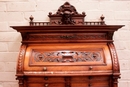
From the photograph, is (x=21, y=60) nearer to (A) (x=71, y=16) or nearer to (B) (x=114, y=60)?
(A) (x=71, y=16)

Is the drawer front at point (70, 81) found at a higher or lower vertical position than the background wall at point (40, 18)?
lower

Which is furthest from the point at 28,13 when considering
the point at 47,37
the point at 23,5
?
the point at 47,37

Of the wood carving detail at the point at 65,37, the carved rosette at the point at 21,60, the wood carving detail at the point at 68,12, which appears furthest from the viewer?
the wood carving detail at the point at 68,12

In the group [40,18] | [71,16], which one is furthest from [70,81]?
[40,18]

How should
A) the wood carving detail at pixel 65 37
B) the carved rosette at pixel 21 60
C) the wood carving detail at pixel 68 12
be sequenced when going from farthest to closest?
Result: the wood carving detail at pixel 68 12 → the wood carving detail at pixel 65 37 → the carved rosette at pixel 21 60

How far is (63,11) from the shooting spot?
1.63m

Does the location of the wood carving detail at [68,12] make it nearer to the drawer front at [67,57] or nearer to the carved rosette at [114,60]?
the drawer front at [67,57]

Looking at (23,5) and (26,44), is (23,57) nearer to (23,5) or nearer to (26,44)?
(26,44)

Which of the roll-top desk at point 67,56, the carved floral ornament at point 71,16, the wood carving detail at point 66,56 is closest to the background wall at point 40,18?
the carved floral ornament at point 71,16

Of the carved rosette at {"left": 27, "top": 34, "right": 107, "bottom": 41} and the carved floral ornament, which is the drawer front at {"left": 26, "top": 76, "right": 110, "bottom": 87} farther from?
the carved floral ornament

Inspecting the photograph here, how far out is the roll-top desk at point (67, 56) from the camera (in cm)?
127

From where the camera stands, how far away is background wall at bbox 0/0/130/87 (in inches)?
66.6

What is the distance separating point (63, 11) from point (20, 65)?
727 millimetres

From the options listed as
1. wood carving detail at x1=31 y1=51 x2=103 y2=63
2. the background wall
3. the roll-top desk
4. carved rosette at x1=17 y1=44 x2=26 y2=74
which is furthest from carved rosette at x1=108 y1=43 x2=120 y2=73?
carved rosette at x1=17 y1=44 x2=26 y2=74
